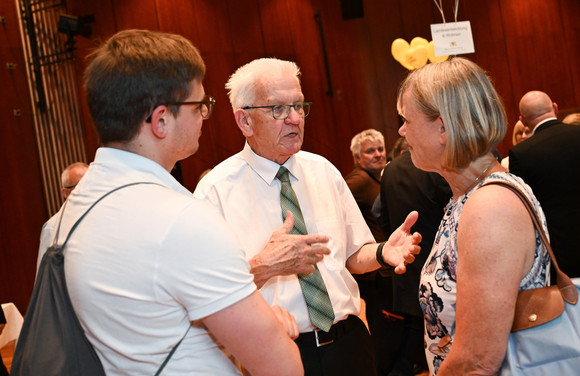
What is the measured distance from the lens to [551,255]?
140 cm

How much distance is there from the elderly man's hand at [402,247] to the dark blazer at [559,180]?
1.84 metres

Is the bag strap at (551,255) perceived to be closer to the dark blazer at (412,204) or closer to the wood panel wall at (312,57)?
the dark blazer at (412,204)

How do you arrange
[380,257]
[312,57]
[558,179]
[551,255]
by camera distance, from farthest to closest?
[312,57] < [558,179] < [380,257] < [551,255]

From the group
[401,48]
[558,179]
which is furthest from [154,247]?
[401,48]

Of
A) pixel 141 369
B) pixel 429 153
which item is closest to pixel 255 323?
→ pixel 141 369

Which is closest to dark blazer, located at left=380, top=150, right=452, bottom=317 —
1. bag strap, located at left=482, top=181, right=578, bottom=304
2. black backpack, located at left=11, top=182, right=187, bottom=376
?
bag strap, located at left=482, top=181, right=578, bottom=304

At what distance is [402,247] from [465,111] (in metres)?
0.67

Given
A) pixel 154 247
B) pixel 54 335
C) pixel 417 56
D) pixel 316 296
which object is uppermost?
pixel 417 56

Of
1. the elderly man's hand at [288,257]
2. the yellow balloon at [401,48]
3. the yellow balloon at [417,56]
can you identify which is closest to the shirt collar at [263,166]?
the elderly man's hand at [288,257]

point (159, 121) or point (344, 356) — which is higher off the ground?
point (159, 121)

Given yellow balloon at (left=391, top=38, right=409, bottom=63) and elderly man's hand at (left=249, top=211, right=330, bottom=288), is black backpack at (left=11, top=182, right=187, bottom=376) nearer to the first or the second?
elderly man's hand at (left=249, top=211, right=330, bottom=288)

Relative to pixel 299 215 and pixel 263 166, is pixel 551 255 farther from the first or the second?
pixel 263 166

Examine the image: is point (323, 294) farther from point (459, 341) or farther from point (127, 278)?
point (127, 278)

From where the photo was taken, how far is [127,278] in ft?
3.84
